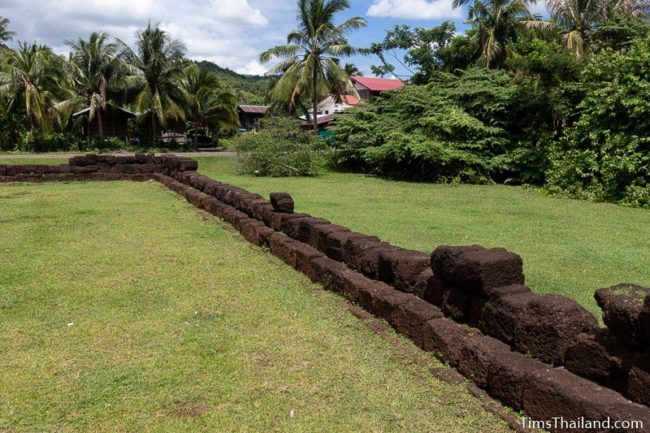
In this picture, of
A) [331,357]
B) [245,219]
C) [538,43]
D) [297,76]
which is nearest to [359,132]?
[538,43]

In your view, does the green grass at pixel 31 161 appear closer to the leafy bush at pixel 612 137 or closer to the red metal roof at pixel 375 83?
the leafy bush at pixel 612 137

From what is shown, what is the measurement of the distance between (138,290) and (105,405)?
2335 millimetres

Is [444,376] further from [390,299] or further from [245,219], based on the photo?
[245,219]

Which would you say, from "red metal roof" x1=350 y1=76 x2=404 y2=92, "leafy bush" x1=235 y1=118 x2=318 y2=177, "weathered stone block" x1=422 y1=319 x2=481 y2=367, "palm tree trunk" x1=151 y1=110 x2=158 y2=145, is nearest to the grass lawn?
"weathered stone block" x1=422 y1=319 x2=481 y2=367

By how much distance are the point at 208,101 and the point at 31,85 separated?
10.5 meters

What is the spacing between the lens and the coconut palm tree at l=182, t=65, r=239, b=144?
36469 millimetres

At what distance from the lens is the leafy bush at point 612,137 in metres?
12.3

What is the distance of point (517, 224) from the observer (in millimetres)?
8891

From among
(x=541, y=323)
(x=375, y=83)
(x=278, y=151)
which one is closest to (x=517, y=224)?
(x=541, y=323)

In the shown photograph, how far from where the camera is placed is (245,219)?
8188 mm

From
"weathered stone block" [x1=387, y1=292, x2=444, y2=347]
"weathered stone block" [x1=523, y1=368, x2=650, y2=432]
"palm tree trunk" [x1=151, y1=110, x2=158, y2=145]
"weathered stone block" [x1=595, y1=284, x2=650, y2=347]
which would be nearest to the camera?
"weathered stone block" [x1=523, y1=368, x2=650, y2=432]

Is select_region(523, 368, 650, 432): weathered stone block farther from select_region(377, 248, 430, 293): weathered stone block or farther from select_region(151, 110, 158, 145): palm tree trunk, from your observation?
select_region(151, 110, 158, 145): palm tree trunk

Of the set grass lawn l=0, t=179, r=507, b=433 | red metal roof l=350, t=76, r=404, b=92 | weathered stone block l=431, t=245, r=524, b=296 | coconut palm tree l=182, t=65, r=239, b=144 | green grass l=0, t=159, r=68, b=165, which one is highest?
red metal roof l=350, t=76, r=404, b=92

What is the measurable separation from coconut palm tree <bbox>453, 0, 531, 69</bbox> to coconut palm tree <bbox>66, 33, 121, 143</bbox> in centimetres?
Answer: 2022
